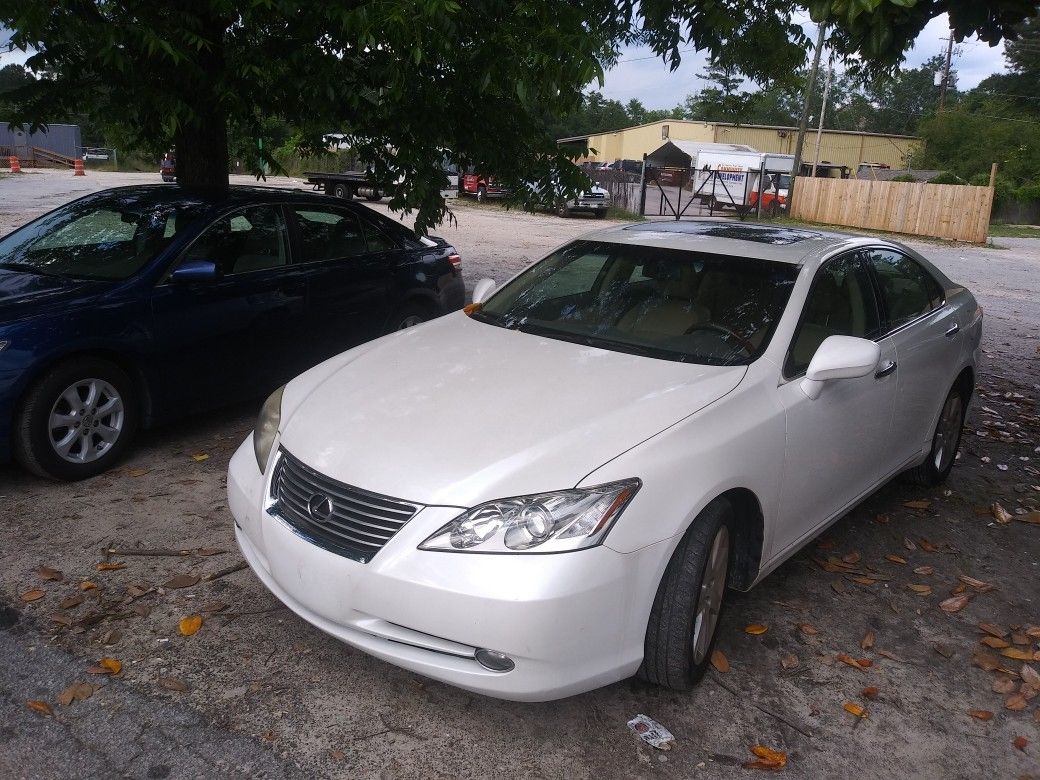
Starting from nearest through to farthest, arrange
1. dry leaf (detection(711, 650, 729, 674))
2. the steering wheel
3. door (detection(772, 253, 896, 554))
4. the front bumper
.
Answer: the front bumper → dry leaf (detection(711, 650, 729, 674)) → door (detection(772, 253, 896, 554)) → the steering wheel

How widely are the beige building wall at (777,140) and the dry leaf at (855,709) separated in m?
56.0

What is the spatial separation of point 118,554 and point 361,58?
12.9 feet

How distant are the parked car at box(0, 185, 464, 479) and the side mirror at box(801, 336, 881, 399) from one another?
3.53m

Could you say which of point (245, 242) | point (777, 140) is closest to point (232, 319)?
point (245, 242)

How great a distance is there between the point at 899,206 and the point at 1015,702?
29067 millimetres

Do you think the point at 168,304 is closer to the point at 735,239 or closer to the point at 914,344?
the point at 735,239

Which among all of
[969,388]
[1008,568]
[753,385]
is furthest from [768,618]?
[969,388]

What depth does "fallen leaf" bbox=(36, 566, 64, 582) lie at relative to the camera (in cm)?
392

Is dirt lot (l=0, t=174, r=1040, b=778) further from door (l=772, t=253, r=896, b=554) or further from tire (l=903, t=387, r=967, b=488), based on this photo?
door (l=772, t=253, r=896, b=554)

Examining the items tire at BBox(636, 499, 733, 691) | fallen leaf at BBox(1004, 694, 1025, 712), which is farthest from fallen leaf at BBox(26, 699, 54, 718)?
fallen leaf at BBox(1004, 694, 1025, 712)

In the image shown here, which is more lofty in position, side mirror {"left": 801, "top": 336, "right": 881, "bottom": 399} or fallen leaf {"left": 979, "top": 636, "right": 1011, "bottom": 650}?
side mirror {"left": 801, "top": 336, "right": 881, "bottom": 399}

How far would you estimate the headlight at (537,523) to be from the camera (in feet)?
9.01

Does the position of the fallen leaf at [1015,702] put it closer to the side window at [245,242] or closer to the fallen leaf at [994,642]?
the fallen leaf at [994,642]

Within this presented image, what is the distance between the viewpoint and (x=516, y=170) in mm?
7969
